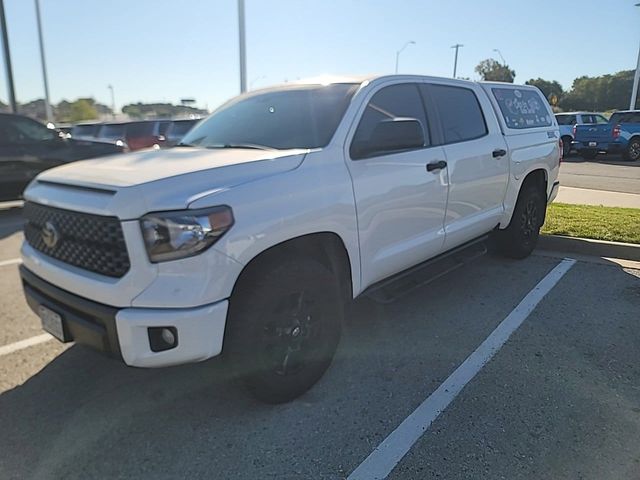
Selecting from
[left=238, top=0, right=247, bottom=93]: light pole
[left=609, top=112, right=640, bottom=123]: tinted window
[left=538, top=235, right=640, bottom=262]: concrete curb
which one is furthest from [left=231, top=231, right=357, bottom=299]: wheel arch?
[left=609, top=112, right=640, bottom=123]: tinted window

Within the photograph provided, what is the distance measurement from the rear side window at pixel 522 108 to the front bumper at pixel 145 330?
3.97m

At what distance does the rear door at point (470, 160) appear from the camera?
4.18m

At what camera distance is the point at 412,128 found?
130 inches

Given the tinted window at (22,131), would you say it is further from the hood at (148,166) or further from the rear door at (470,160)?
the rear door at (470,160)

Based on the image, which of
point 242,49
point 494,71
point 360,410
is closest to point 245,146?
point 360,410

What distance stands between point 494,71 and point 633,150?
5987 centimetres

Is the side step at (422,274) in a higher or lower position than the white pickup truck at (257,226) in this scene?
lower

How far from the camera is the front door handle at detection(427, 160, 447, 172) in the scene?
379cm

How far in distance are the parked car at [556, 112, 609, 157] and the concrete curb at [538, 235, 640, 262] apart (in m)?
16.4

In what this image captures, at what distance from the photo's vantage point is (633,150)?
19.1 meters

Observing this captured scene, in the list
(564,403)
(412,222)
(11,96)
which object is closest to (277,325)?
(412,222)

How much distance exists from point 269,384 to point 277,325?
335mm

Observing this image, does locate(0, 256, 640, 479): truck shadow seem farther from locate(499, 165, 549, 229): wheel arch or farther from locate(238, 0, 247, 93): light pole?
locate(238, 0, 247, 93): light pole

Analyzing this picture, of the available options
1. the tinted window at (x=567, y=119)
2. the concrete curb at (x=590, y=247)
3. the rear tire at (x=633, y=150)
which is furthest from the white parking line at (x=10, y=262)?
the tinted window at (x=567, y=119)
